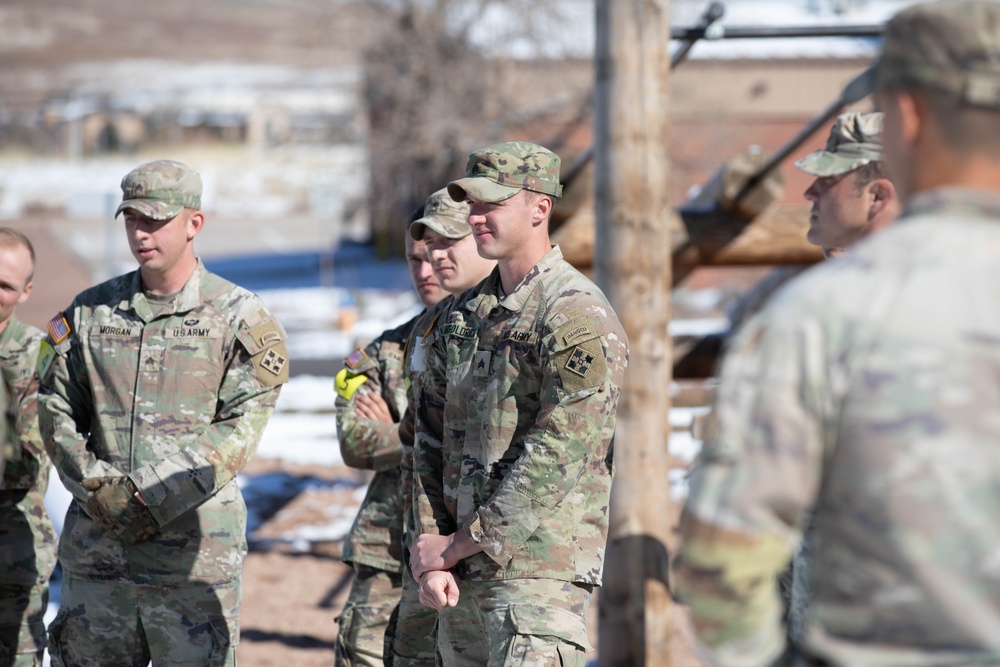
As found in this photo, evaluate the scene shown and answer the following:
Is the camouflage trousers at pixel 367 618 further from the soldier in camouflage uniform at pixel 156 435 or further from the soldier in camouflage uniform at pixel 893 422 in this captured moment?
the soldier in camouflage uniform at pixel 893 422

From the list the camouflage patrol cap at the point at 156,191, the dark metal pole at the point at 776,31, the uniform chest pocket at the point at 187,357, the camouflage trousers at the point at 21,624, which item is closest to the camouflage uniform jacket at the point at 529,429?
the uniform chest pocket at the point at 187,357

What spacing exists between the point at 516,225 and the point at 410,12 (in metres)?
18.9

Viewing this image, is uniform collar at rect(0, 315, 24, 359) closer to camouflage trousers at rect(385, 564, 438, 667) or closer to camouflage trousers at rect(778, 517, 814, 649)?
camouflage trousers at rect(385, 564, 438, 667)

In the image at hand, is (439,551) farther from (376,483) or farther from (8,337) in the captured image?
(8,337)

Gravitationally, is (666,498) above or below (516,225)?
below

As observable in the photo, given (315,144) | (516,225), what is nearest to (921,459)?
(516,225)

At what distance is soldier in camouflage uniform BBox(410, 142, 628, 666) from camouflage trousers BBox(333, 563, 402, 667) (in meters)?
0.85

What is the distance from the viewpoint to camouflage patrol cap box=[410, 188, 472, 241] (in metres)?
3.71

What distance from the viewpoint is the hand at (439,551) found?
2.87 m

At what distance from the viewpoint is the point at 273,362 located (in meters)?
3.72

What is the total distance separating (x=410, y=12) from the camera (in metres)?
20.8

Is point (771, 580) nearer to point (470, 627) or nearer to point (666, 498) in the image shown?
point (470, 627)

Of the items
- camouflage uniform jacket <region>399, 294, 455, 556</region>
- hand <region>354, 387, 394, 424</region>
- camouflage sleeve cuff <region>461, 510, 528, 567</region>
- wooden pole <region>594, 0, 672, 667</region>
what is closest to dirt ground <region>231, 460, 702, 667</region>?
wooden pole <region>594, 0, 672, 667</region>

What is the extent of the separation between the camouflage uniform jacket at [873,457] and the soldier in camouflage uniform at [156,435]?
231 centimetres
